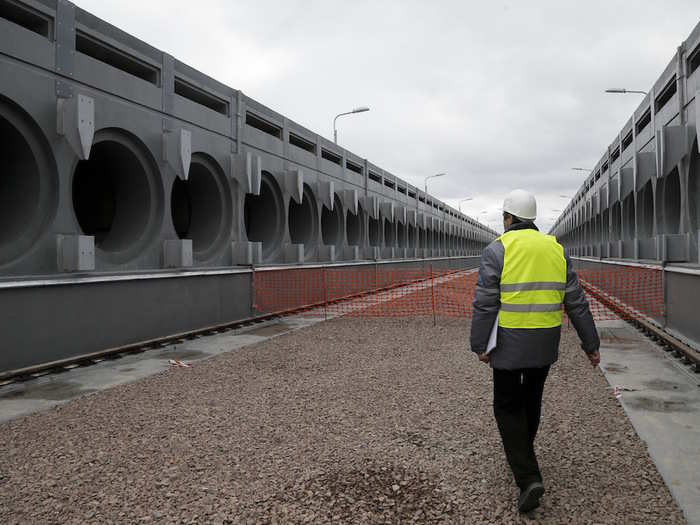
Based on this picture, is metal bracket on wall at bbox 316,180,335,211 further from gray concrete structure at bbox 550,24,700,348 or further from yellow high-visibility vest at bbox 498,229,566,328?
yellow high-visibility vest at bbox 498,229,566,328

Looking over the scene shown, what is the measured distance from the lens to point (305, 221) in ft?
65.5

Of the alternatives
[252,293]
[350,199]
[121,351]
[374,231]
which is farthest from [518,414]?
[374,231]

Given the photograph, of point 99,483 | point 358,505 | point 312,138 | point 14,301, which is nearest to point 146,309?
point 14,301

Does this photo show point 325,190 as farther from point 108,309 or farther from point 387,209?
point 108,309

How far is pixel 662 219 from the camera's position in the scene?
43.3ft

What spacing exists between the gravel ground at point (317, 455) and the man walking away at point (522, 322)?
43 centimetres

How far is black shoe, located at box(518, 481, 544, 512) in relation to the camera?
11.3 ft

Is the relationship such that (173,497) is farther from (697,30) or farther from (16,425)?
(697,30)

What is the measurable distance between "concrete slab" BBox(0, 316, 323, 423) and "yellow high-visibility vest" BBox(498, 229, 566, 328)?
543cm

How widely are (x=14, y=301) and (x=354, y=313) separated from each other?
9.33 m

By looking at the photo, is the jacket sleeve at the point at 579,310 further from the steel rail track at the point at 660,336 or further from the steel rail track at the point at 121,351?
the steel rail track at the point at 121,351

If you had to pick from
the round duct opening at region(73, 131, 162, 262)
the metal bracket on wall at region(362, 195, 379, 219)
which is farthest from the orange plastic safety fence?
the round duct opening at region(73, 131, 162, 262)

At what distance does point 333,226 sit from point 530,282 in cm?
1968

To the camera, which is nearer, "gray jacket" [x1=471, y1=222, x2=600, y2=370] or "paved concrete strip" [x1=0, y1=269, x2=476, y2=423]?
"gray jacket" [x1=471, y1=222, x2=600, y2=370]
